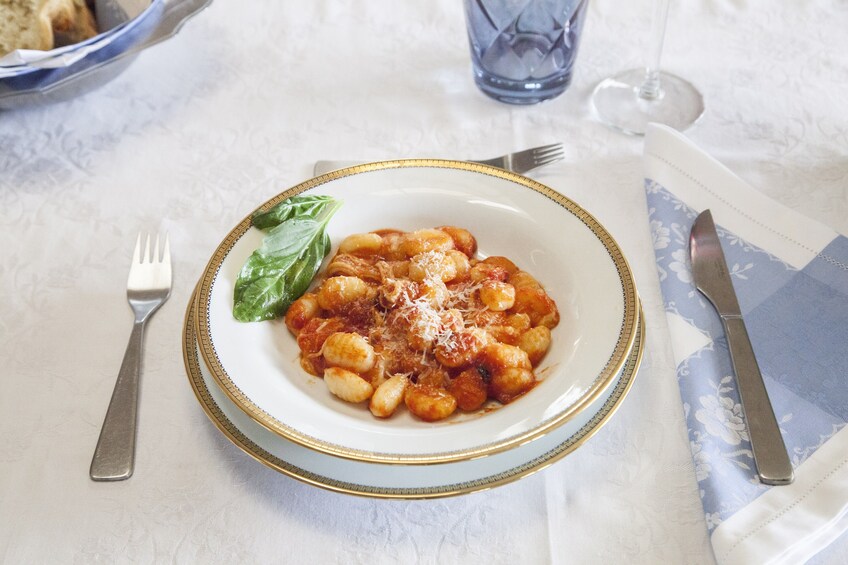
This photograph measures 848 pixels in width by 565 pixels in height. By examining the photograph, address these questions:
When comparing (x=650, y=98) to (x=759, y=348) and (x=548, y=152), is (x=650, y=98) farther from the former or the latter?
(x=759, y=348)

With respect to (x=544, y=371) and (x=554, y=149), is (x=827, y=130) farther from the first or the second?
(x=544, y=371)

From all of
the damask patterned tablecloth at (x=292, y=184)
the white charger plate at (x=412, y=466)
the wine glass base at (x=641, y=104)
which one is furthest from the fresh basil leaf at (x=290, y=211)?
the wine glass base at (x=641, y=104)

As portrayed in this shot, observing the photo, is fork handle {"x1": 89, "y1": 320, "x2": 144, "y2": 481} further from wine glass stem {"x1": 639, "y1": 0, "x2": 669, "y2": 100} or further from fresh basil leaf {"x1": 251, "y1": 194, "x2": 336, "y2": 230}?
wine glass stem {"x1": 639, "y1": 0, "x2": 669, "y2": 100}

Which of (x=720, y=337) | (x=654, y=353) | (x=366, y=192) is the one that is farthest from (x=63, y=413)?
(x=720, y=337)

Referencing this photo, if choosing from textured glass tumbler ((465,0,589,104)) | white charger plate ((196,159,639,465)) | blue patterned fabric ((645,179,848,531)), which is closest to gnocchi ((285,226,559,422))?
white charger plate ((196,159,639,465))

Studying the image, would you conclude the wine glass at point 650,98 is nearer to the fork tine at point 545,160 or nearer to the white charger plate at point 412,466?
the fork tine at point 545,160
